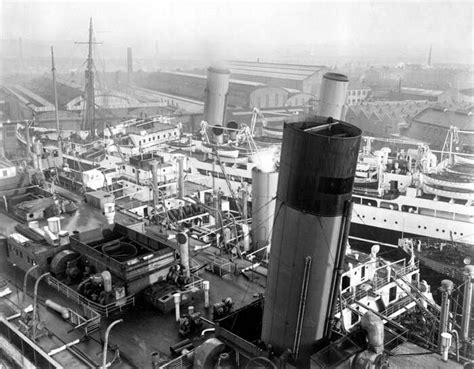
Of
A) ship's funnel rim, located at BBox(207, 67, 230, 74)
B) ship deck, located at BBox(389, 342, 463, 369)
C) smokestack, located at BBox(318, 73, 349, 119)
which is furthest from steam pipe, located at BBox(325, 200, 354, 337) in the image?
ship's funnel rim, located at BBox(207, 67, 230, 74)

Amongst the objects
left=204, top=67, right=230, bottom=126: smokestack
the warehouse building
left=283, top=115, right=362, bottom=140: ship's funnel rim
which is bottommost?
the warehouse building

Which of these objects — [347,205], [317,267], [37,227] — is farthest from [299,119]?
[37,227]

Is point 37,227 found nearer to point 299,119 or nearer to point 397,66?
point 299,119

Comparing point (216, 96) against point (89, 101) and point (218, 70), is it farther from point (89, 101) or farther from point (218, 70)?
point (89, 101)

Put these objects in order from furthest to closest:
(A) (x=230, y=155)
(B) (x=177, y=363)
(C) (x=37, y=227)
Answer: (A) (x=230, y=155), (C) (x=37, y=227), (B) (x=177, y=363)

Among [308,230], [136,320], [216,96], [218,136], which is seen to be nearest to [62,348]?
[136,320]

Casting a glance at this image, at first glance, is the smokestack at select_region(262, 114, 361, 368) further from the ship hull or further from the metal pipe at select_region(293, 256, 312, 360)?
the ship hull

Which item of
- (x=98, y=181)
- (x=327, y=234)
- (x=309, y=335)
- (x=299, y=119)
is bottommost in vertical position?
(x=98, y=181)
